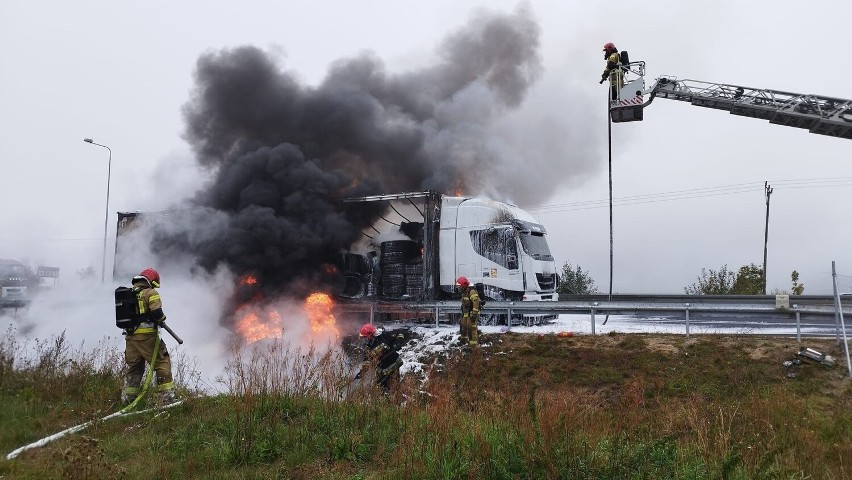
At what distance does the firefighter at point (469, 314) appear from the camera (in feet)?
37.0

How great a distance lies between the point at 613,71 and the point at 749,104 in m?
3.66

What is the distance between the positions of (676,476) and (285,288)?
1355 centimetres

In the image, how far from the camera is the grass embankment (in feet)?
13.7

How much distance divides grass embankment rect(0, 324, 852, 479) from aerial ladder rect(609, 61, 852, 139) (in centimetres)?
714

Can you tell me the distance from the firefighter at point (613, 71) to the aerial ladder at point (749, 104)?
0.10m

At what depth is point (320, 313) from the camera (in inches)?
597

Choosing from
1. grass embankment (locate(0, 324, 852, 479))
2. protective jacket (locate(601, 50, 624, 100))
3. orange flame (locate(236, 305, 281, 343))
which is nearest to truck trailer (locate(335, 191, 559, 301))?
orange flame (locate(236, 305, 281, 343))

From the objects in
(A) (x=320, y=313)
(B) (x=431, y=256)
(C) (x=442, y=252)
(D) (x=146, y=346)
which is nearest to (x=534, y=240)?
(C) (x=442, y=252)

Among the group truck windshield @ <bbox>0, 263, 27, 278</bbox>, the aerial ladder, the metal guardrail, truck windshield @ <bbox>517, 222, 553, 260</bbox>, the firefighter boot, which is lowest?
the firefighter boot

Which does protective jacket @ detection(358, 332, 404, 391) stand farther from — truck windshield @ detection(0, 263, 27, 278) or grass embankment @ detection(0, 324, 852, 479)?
truck windshield @ detection(0, 263, 27, 278)

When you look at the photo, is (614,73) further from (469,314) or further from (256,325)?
(256,325)

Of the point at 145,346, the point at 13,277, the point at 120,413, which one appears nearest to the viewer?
the point at 120,413

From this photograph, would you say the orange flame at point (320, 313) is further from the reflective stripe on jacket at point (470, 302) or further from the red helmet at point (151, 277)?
the red helmet at point (151, 277)

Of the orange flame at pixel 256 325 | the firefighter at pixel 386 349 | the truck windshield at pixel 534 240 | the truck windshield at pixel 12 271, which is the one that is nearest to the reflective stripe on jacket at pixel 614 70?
the truck windshield at pixel 534 240
